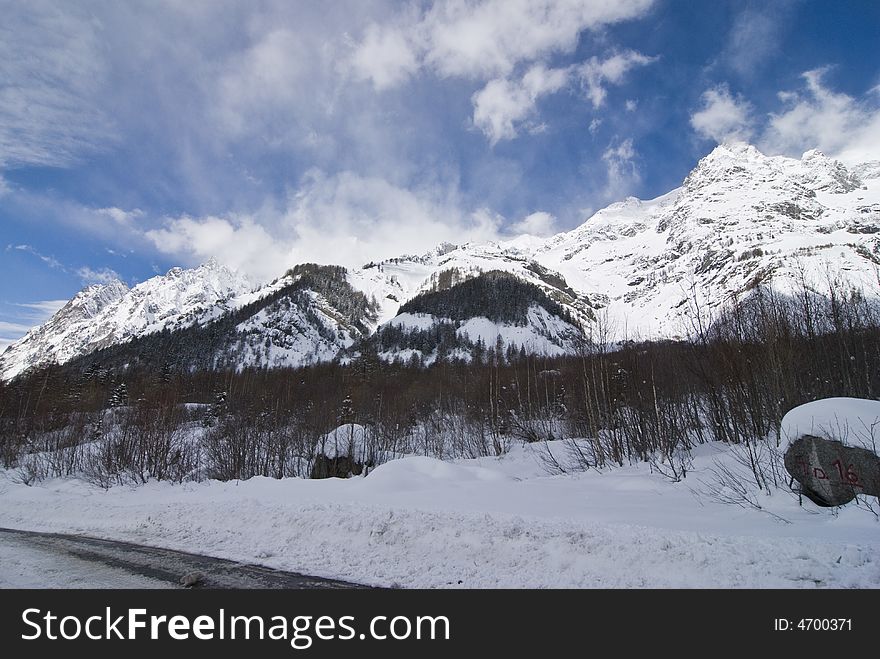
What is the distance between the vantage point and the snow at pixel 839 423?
694 centimetres

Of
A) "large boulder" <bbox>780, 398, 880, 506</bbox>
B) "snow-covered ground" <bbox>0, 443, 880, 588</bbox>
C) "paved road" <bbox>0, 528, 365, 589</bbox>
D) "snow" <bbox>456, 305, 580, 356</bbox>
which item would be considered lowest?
"paved road" <bbox>0, 528, 365, 589</bbox>

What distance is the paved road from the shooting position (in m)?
6.27

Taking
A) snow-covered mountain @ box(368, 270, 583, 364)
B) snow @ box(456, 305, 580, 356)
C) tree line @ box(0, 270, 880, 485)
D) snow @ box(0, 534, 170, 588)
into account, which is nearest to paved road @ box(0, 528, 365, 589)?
snow @ box(0, 534, 170, 588)

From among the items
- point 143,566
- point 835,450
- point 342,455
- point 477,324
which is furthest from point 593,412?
point 477,324

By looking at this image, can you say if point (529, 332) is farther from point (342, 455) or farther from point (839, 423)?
point (839, 423)

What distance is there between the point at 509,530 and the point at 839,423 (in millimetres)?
5980

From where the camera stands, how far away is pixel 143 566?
7.27 meters

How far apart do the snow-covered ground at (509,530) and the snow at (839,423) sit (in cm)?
124

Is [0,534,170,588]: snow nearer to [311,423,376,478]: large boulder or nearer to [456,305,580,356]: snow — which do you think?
[311,423,376,478]: large boulder

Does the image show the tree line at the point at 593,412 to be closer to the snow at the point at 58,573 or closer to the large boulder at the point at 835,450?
the large boulder at the point at 835,450

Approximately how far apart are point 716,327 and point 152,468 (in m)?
28.9

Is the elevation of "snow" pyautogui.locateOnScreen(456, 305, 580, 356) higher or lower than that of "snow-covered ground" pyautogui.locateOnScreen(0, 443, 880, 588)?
higher

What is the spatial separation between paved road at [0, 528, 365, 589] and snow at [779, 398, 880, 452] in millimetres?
8208
